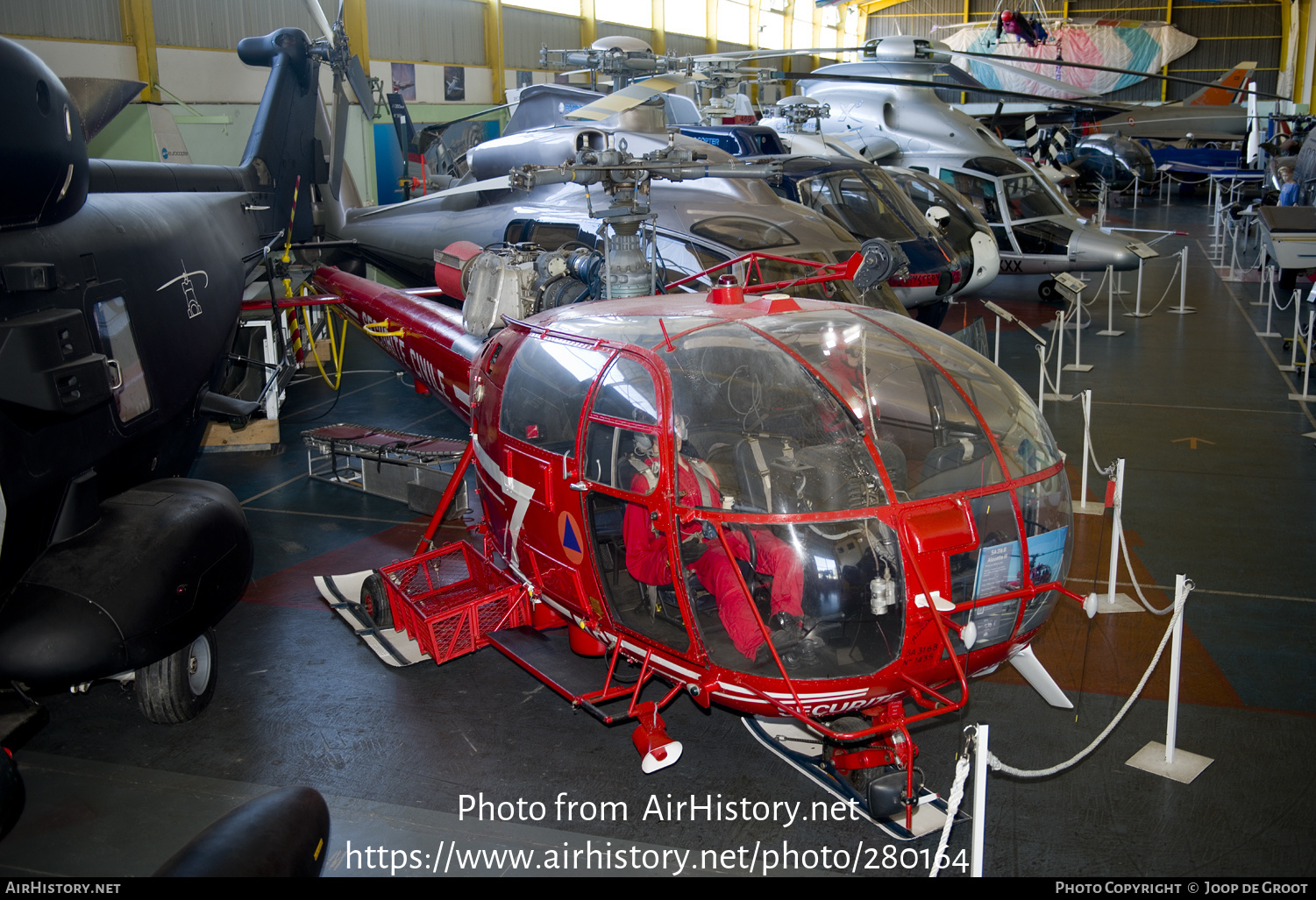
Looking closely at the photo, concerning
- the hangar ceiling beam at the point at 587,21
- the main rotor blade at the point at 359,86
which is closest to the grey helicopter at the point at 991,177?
the main rotor blade at the point at 359,86

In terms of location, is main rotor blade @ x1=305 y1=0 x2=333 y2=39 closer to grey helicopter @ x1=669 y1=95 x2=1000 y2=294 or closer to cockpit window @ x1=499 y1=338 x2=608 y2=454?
grey helicopter @ x1=669 y1=95 x2=1000 y2=294

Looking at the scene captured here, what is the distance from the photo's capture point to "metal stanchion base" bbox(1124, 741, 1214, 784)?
14.5ft

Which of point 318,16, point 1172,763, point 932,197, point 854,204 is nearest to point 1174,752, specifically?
point 1172,763

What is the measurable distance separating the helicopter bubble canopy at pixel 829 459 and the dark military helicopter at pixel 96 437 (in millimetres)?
2002

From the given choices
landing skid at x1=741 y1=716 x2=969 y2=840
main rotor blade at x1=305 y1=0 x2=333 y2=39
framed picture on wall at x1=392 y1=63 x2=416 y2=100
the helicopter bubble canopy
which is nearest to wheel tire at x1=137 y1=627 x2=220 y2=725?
the helicopter bubble canopy

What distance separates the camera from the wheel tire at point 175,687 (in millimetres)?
4852

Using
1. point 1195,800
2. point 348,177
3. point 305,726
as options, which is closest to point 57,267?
point 305,726

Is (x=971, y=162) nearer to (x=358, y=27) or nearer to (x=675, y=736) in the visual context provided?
(x=675, y=736)

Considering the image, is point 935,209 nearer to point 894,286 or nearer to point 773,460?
point 894,286

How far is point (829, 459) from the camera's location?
384cm

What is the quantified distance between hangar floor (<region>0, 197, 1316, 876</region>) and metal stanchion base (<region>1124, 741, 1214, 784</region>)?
49 millimetres

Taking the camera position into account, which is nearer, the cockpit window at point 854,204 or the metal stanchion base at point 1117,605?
the metal stanchion base at point 1117,605

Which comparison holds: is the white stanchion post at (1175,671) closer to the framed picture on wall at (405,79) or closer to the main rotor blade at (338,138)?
the main rotor blade at (338,138)

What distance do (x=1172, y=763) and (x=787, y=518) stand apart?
2428mm
